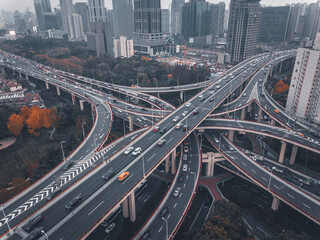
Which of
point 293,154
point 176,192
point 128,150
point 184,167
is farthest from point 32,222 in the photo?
point 293,154

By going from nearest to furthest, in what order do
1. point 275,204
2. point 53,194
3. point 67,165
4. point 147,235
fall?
point 147,235, point 53,194, point 275,204, point 67,165

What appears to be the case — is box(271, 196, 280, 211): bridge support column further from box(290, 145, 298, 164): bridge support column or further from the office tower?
the office tower

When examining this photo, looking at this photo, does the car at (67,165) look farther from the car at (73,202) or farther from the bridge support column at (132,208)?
the bridge support column at (132,208)

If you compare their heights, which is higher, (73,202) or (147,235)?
(73,202)

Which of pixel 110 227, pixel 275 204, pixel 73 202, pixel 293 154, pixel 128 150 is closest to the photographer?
pixel 73 202

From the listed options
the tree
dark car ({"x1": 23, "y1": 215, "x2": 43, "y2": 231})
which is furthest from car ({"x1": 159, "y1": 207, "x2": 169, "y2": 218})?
the tree

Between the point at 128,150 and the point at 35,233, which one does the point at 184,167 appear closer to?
the point at 128,150

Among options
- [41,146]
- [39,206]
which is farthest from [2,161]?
[39,206]

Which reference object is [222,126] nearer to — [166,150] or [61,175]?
[166,150]
